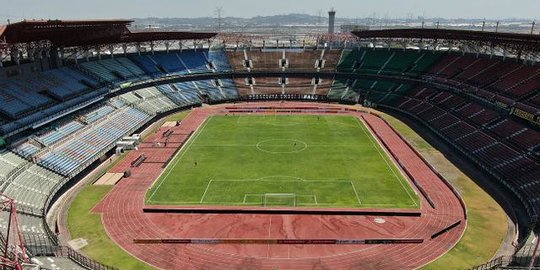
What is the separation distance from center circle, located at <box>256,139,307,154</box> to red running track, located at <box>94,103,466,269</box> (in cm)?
2274

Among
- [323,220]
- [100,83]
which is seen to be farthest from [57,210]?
[100,83]

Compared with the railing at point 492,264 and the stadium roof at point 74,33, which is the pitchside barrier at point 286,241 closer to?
the railing at point 492,264

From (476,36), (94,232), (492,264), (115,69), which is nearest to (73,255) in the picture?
(94,232)

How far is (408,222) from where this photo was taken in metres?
47.5

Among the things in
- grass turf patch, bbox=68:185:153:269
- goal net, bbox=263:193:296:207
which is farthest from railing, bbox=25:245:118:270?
goal net, bbox=263:193:296:207

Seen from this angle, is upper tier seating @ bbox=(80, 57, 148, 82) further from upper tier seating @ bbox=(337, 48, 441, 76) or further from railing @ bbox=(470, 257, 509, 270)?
railing @ bbox=(470, 257, 509, 270)

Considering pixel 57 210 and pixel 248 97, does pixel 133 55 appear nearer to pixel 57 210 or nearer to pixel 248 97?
pixel 248 97

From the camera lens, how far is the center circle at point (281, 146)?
238ft

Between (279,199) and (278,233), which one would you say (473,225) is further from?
(279,199)

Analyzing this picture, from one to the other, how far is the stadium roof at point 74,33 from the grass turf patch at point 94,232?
2454cm

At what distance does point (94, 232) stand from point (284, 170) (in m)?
27.9

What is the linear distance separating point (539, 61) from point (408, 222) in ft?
188

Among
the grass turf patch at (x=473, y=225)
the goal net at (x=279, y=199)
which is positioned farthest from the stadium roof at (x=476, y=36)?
the goal net at (x=279, y=199)

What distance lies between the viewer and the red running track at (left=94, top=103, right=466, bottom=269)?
4022 centimetres
